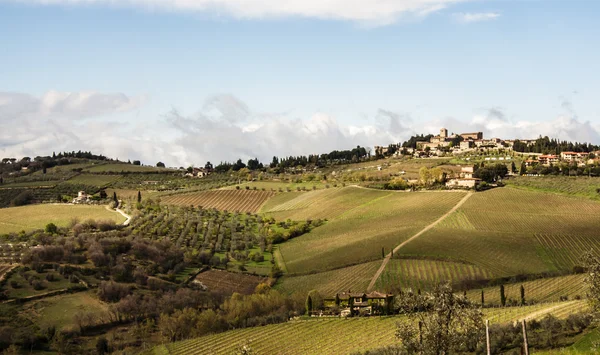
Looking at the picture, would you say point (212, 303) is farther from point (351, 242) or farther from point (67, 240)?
point (67, 240)

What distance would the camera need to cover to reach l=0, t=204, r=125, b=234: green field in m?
107

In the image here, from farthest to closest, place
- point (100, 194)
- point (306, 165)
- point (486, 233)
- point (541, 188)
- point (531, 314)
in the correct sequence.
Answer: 1. point (306, 165)
2. point (100, 194)
3. point (541, 188)
4. point (486, 233)
5. point (531, 314)

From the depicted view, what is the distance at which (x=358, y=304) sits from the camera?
6316cm

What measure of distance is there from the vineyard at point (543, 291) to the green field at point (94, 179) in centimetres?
11535

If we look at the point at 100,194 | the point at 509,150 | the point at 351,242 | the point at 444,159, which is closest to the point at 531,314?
the point at 351,242

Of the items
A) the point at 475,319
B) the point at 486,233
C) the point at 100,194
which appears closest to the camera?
the point at 475,319

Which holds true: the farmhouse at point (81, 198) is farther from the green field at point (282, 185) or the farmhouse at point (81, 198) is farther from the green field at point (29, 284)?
the green field at point (29, 284)

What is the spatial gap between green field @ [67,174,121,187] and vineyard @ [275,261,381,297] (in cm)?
9388

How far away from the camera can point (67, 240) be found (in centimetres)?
8906

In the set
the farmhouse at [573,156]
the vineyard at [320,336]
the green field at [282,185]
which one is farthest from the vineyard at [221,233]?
the farmhouse at [573,156]

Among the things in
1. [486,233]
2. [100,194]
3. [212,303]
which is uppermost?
[100,194]

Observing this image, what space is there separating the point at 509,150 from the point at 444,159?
791 inches

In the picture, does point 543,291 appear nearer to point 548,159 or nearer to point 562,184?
point 562,184

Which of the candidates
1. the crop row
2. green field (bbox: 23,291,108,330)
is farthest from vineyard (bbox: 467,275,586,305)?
green field (bbox: 23,291,108,330)
